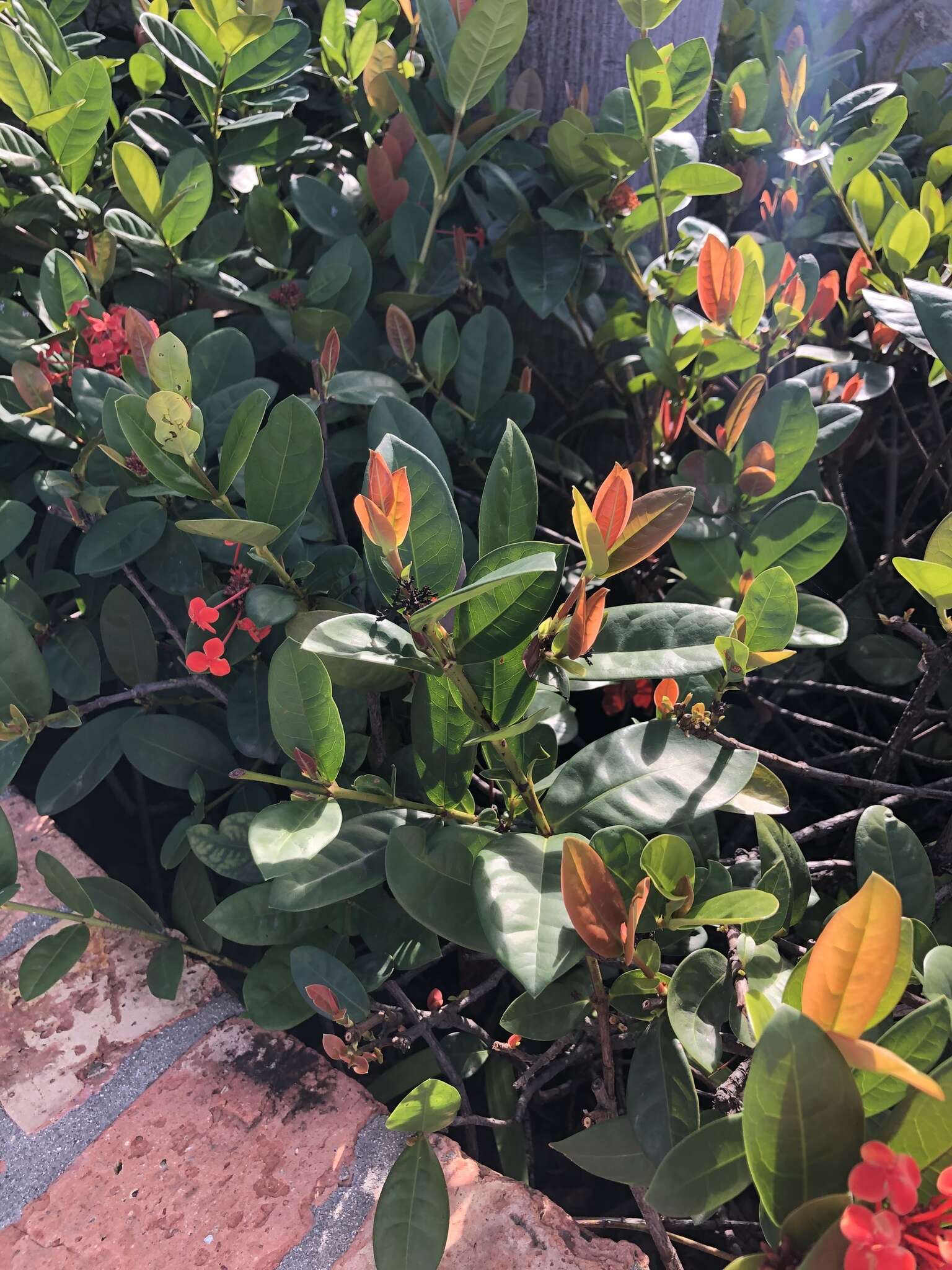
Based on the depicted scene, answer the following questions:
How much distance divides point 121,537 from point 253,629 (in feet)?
0.69

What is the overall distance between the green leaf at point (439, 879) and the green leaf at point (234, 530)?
0.88 ft

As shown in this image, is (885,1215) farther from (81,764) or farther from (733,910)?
(81,764)

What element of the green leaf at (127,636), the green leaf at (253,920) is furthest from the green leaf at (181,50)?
the green leaf at (253,920)

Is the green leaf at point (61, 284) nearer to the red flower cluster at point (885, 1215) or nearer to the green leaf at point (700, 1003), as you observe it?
the green leaf at point (700, 1003)

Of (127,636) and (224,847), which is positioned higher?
(127,636)

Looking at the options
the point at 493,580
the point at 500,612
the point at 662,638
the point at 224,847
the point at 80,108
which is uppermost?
the point at 80,108

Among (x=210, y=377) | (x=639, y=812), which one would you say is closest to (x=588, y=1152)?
(x=639, y=812)

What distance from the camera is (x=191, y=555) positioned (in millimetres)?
1027

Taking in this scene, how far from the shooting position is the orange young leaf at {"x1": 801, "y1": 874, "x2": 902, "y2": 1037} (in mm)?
495

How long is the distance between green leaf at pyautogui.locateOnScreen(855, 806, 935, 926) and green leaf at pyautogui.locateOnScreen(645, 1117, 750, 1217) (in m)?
0.31

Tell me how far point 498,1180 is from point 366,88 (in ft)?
4.61

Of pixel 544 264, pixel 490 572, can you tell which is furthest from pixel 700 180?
pixel 490 572

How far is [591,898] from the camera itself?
2.11 ft

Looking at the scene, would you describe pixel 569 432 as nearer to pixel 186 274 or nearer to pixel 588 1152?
pixel 186 274
